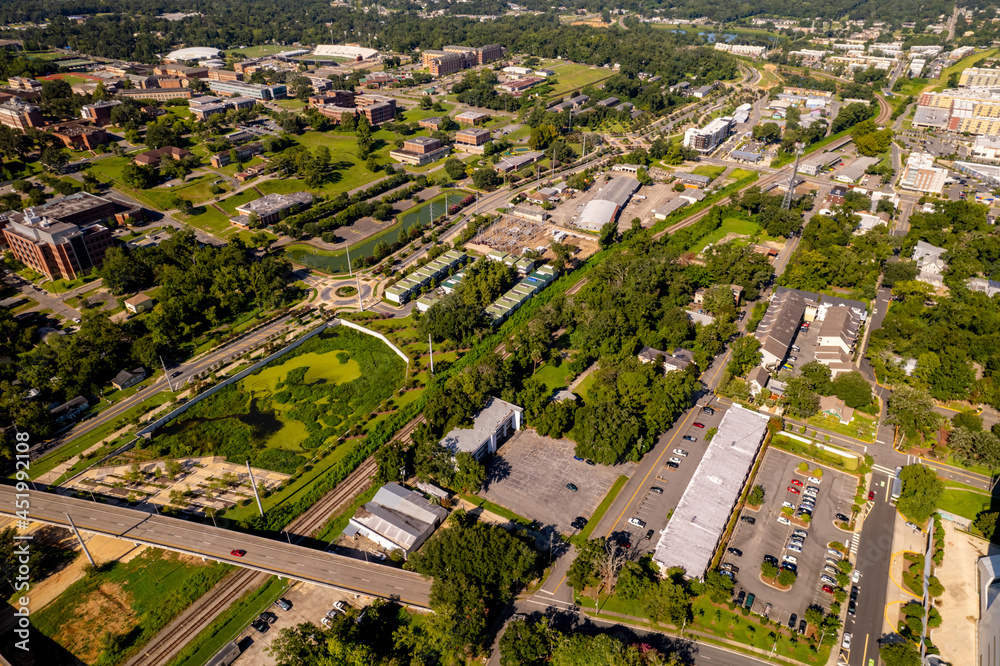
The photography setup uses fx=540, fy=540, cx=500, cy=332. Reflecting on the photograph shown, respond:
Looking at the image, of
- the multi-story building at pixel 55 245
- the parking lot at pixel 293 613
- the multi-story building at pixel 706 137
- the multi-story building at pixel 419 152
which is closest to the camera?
the parking lot at pixel 293 613

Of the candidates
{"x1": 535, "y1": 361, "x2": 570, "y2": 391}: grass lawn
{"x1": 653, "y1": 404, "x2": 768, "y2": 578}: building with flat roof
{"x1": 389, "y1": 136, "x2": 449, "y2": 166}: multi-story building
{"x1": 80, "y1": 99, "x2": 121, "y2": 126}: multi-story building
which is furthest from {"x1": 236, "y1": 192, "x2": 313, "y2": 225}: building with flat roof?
{"x1": 653, "y1": 404, "x2": 768, "y2": 578}: building with flat roof

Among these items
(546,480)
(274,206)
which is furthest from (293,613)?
(274,206)

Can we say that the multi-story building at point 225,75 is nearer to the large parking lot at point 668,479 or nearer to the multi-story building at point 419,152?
the multi-story building at point 419,152

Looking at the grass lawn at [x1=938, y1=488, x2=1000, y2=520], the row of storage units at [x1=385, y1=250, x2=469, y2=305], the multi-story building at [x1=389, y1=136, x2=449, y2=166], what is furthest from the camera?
the multi-story building at [x1=389, y1=136, x2=449, y2=166]

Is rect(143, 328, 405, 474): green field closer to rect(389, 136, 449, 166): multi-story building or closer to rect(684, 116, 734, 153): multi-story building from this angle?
rect(389, 136, 449, 166): multi-story building

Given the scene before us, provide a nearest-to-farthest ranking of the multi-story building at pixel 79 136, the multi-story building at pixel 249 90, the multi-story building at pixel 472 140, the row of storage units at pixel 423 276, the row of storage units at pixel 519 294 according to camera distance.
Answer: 1. the row of storage units at pixel 519 294
2. the row of storage units at pixel 423 276
3. the multi-story building at pixel 79 136
4. the multi-story building at pixel 472 140
5. the multi-story building at pixel 249 90

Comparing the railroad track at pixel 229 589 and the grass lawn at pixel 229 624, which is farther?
the railroad track at pixel 229 589

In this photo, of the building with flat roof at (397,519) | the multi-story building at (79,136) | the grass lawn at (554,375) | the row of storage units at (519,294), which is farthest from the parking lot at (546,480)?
the multi-story building at (79,136)
